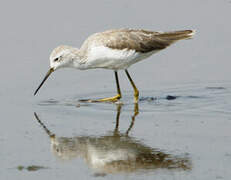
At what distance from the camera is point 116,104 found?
12.0m

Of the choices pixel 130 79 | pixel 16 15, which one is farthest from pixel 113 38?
pixel 16 15

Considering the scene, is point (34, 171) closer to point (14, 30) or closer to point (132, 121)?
point (132, 121)

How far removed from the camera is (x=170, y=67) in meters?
13.9

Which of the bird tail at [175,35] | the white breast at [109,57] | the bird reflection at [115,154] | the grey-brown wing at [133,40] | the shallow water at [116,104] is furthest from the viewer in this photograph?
the bird tail at [175,35]

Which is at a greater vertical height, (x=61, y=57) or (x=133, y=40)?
(x=133, y=40)

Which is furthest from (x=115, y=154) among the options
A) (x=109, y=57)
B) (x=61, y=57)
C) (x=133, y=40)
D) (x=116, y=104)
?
(x=133, y=40)

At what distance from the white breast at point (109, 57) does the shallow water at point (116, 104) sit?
670 millimetres

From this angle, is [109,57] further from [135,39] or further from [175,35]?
[175,35]

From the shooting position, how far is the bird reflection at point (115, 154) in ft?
27.8

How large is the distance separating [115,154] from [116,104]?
3.04m

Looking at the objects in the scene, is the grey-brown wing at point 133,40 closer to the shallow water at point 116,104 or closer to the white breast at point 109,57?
the white breast at point 109,57

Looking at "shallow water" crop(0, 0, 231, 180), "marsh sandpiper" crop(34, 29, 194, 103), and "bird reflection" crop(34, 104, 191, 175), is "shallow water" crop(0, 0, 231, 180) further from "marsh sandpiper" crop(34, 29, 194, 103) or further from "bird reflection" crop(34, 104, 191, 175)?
"marsh sandpiper" crop(34, 29, 194, 103)

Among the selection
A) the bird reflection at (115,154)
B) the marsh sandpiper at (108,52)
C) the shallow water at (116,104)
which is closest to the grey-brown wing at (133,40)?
the marsh sandpiper at (108,52)

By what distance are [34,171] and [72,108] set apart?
3205mm
